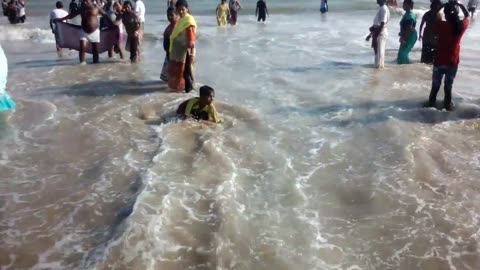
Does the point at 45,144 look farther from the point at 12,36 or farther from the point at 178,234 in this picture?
the point at 12,36

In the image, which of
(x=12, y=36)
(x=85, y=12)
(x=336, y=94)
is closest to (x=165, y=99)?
(x=336, y=94)

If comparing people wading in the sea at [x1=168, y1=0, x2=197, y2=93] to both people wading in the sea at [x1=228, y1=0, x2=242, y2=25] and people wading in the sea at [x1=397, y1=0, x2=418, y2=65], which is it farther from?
people wading in the sea at [x1=228, y1=0, x2=242, y2=25]

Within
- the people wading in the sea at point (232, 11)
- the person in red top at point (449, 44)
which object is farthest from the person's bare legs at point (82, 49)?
the people wading in the sea at point (232, 11)

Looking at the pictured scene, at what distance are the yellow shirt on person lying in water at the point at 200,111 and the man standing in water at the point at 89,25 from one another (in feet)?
15.8

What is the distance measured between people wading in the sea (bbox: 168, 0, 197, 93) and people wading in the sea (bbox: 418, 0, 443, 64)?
4988 mm

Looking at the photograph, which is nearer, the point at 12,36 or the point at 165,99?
the point at 165,99

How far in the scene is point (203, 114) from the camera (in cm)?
684

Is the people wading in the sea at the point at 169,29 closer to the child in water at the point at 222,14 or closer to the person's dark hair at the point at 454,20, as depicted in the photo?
the person's dark hair at the point at 454,20

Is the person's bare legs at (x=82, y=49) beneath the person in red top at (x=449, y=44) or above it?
beneath

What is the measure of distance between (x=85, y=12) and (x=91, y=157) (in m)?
5.65

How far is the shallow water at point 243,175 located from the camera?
12.9ft

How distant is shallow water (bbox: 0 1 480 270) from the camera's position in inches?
155

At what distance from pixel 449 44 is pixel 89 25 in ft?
23.6

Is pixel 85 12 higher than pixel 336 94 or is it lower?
higher
